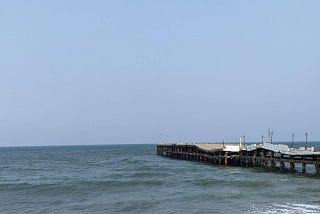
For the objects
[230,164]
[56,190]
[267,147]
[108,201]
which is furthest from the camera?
[230,164]

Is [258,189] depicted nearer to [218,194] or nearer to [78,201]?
[218,194]

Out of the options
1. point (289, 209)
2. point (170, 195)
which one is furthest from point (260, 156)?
point (289, 209)

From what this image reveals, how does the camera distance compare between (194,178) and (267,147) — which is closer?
(194,178)

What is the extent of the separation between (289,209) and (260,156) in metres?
29.4

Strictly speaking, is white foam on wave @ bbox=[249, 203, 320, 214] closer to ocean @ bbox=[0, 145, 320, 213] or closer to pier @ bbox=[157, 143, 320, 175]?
ocean @ bbox=[0, 145, 320, 213]

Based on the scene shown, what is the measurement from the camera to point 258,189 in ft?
115

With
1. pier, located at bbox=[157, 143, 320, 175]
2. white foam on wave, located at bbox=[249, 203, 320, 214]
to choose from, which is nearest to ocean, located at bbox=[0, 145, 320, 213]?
white foam on wave, located at bbox=[249, 203, 320, 214]

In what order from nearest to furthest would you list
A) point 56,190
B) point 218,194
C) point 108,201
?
1. point 108,201
2. point 218,194
3. point 56,190

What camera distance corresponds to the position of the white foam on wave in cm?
2527

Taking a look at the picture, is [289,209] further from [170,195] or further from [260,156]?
[260,156]

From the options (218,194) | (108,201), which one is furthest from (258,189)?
(108,201)

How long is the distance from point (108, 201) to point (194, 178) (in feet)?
49.9

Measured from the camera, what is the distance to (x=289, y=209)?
85.4 ft

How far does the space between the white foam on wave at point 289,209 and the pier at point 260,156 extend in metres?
15.4
